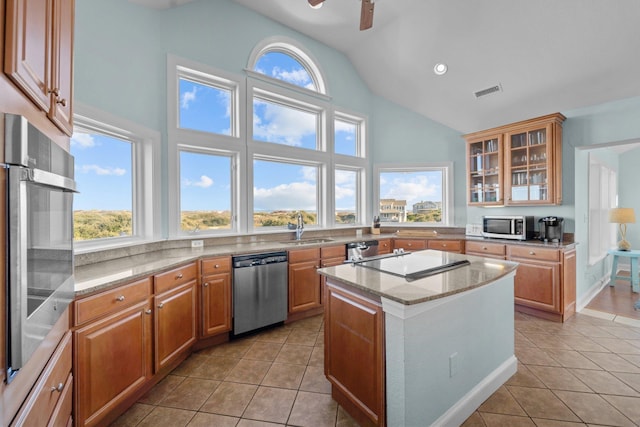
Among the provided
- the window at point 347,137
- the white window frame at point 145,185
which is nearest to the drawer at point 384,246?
the window at point 347,137

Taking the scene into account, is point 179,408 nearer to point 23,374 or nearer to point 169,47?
point 23,374

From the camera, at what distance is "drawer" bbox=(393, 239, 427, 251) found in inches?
163

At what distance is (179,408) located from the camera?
6.12 ft

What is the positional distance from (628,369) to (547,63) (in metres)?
3.04

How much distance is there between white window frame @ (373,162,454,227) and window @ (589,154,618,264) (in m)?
1.75

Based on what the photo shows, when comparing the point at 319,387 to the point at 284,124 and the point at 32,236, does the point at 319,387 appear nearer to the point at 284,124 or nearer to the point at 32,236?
the point at 32,236

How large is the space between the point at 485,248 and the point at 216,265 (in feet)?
11.2

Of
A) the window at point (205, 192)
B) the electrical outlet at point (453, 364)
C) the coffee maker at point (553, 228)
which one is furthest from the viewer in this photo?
the coffee maker at point (553, 228)

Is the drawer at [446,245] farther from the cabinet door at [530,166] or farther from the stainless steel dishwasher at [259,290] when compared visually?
the stainless steel dishwasher at [259,290]

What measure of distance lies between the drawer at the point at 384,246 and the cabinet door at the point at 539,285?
5.21 feet

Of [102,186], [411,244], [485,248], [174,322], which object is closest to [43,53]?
[102,186]

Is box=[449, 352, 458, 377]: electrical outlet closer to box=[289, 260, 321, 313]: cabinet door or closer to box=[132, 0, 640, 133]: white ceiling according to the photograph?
box=[289, 260, 321, 313]: cabinet door

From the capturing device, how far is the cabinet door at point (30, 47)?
0.77 metres

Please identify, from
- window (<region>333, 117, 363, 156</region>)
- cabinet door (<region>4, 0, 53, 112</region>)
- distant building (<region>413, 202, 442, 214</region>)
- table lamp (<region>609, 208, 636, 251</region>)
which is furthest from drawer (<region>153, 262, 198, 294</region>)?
table lamp (<region>609, 208, 636, 251</region>)
